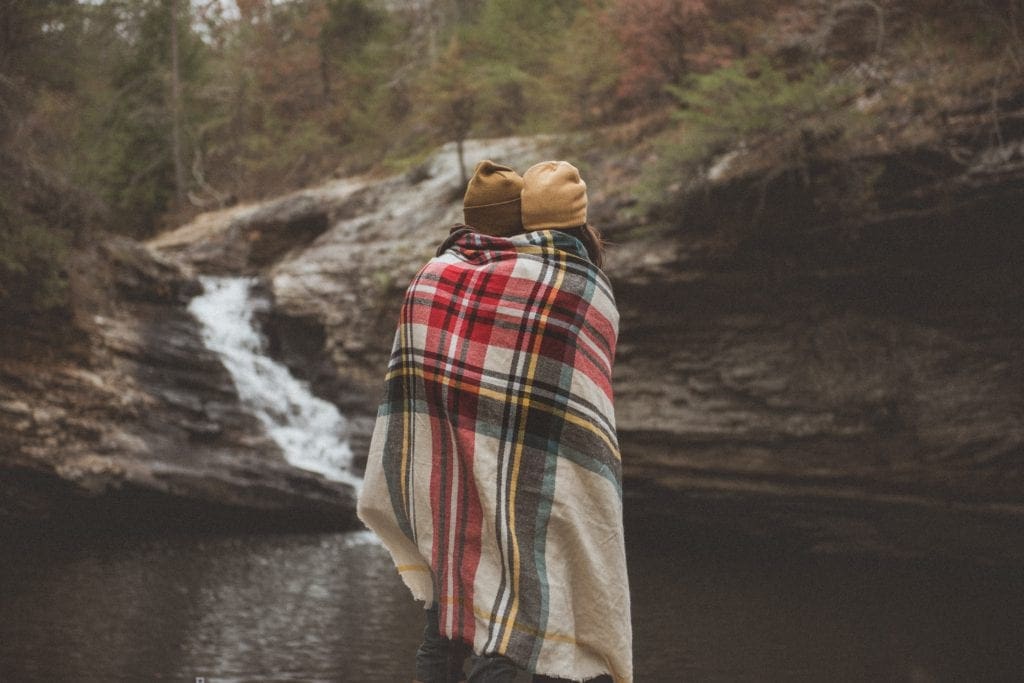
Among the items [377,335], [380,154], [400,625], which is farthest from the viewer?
[380,154]

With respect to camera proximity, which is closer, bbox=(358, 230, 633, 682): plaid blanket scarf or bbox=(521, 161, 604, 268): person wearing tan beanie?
bbox=(358, 230, 633, 682): plaid blanket scarf

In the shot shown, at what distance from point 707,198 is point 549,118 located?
570 centimetres

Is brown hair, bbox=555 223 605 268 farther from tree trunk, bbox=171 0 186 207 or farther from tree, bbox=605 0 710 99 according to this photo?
tree trunk, bbox=171 0 186 207

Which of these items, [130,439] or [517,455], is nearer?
[517,455]

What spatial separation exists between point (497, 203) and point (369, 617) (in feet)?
17.1

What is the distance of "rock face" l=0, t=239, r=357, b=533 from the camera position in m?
8.65

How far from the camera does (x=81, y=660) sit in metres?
5.21

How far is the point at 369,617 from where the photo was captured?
6555mm

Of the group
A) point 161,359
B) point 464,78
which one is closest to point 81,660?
point 161,359

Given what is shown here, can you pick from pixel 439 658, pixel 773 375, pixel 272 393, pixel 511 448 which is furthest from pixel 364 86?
pixel 439 658

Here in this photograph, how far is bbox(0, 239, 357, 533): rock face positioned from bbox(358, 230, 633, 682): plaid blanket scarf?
7.92 metres

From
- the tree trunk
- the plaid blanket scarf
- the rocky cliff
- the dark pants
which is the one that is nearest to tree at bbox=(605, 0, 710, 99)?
the rocky cliff

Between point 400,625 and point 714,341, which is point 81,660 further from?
point 714,341

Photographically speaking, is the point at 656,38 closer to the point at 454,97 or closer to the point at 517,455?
the point at 454,97
